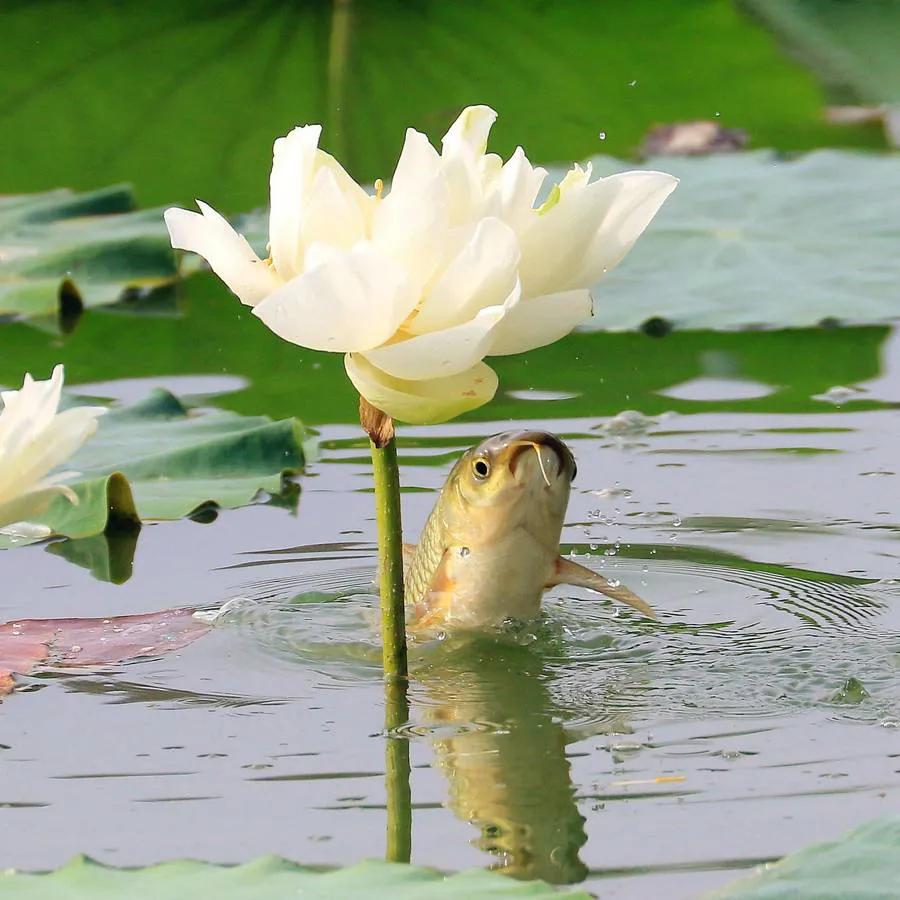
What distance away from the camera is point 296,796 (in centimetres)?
220

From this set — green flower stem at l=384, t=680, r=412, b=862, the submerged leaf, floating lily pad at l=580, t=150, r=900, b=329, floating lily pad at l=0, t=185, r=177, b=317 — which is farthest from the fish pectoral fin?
floating lily pad at l=0, t=185, r=177, b=317

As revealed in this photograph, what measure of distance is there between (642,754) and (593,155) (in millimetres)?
4359

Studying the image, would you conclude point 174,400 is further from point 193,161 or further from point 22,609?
point 193,161

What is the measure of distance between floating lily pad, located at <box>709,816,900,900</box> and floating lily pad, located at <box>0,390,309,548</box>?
6.25 ft

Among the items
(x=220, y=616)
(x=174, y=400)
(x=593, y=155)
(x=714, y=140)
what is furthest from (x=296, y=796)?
(x=714, y=140)

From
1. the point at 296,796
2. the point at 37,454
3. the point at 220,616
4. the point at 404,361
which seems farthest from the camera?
the point at 220,616

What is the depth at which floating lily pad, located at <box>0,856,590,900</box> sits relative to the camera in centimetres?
165

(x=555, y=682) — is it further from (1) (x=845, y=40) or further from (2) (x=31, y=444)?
(1) (x=845, y=40)

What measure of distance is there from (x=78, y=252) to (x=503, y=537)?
2879mm

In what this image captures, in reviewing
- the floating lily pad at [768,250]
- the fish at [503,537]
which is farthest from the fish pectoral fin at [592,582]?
the floating lily pad at [768,250]

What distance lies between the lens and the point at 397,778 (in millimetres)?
2248

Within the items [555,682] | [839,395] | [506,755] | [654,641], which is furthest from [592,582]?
[839,395]

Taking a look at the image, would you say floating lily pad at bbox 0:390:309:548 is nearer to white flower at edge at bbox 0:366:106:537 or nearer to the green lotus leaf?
white flower at edge at bbox 0:366:106:537

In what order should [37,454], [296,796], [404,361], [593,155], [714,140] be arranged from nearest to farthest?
[37,454] < [404,361] < [296,796] < [593,155] < [714,140]
